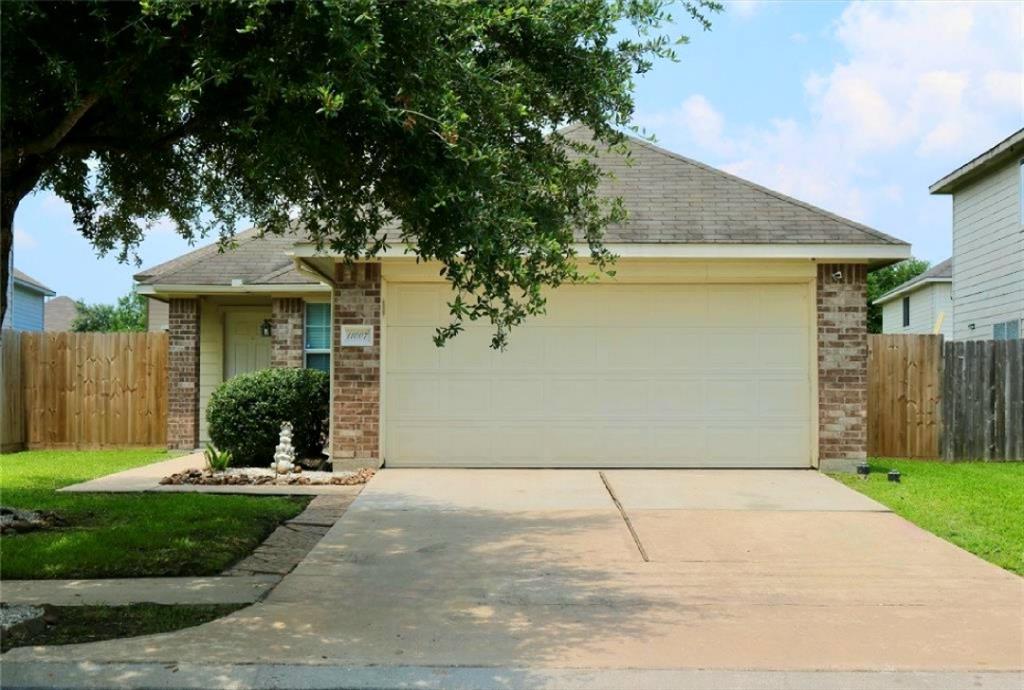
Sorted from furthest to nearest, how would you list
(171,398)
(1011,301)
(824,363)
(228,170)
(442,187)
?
(1011,301), (171,398), (824,363), (228,170), (442,187)

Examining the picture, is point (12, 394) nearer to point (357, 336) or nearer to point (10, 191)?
point (357, 336)

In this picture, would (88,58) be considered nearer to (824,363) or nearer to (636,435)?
(636,435)

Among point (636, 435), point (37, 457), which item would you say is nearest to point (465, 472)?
point (636, 435)

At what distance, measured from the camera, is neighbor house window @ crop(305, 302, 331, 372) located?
15.8 meters

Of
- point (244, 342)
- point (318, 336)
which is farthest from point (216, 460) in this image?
point (244, 342)

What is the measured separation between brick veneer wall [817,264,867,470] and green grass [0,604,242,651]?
8558mm

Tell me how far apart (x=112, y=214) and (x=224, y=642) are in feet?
17.9

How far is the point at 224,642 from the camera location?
5.61 metres

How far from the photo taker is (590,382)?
12836 millimetres

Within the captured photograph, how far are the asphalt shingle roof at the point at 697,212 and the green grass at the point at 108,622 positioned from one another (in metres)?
5.87

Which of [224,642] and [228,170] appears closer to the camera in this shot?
[224,642]

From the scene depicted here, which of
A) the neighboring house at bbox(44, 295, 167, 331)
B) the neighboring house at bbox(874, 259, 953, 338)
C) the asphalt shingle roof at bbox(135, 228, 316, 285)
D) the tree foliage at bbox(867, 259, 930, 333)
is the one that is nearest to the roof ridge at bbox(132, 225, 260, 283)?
the asphalt shingle roof at bbox(135, 228, 316, 285)

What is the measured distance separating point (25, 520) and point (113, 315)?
43.3m

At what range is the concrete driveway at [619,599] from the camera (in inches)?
212
